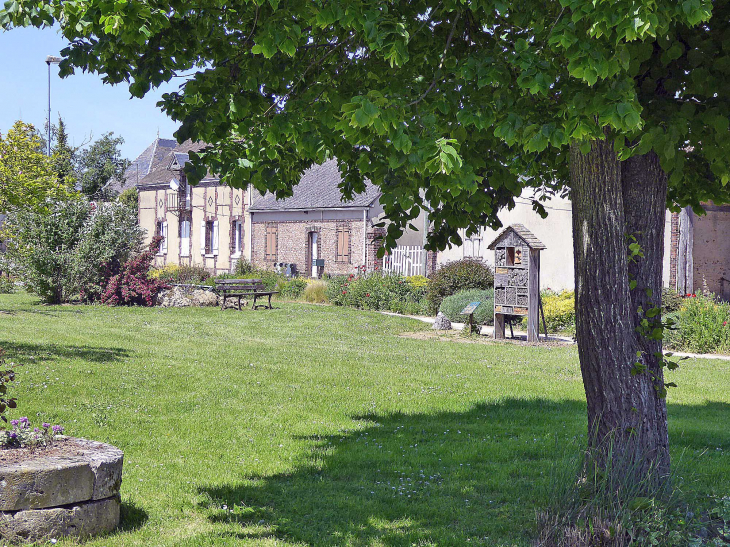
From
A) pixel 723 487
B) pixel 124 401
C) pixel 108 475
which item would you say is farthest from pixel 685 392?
pixel 108 475

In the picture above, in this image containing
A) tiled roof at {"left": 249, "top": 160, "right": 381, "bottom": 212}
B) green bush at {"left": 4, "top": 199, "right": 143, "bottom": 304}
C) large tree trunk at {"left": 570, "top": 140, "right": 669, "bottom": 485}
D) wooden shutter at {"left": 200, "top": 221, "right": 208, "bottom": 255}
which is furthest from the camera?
wooden shutter at {"left": 200, "top": 221, "right": 208, "bottom": 255}

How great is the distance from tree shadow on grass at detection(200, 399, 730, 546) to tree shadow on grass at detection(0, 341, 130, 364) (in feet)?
16.6

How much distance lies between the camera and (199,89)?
464cm

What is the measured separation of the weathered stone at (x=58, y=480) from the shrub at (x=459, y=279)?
50.5 ft

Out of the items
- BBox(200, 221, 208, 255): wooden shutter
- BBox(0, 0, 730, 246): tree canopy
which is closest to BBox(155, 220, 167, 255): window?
BBox(200, 221, 208, 255): wooden shutter

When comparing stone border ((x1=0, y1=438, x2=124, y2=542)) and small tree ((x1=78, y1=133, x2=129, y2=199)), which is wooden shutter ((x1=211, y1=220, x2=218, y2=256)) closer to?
small tree ((x1=78, y1=133, x2=129, y2=199))

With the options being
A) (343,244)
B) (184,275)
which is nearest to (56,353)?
(343,244)

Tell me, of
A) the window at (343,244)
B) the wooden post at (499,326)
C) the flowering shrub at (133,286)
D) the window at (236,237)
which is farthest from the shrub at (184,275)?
the wooden post at (499,326)

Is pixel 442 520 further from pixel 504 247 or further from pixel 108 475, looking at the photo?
Answer: pixel 504 247

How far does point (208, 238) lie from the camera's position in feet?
113

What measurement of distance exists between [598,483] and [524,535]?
2.03 ft

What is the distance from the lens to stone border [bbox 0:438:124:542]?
436 cm

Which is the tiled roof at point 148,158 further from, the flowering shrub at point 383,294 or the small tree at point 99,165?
the flowering shrub at point 383,294

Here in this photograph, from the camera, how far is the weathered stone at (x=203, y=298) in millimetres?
22719
